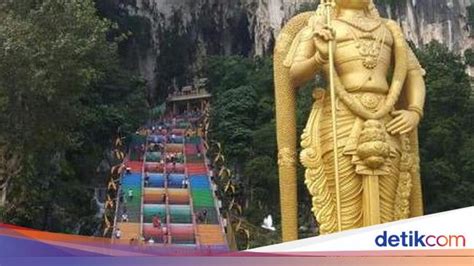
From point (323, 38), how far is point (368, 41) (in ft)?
2.25

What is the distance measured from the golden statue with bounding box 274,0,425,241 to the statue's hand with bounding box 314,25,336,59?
0.03 feet

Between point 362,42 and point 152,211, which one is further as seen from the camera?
point 152,211

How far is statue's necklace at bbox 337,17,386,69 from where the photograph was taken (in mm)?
8539

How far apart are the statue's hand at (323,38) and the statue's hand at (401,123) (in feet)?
3.33

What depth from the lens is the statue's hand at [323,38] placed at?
8125 millimetres

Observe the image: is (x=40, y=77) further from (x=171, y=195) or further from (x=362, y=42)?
(x=171, y=195)

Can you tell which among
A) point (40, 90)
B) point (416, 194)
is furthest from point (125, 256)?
point (40, 90)

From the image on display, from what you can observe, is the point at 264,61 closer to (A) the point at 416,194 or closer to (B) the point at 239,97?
(B) the point at 239,97

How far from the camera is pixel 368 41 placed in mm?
8625

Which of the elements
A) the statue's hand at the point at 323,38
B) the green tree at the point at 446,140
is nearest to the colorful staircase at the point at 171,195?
the green tree at the point at 446,140

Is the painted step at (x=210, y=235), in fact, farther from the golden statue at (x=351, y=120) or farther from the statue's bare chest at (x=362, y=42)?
the statue's bare chest at (x=362, y=42)

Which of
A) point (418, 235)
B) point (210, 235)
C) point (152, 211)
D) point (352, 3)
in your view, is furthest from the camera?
point (152, 211)

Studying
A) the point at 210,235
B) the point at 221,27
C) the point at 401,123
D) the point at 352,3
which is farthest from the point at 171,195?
the point at 221,27

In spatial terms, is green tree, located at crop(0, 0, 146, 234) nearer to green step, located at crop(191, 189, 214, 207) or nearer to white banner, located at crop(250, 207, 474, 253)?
green step, located at crop(191, 189, 214, 207)
